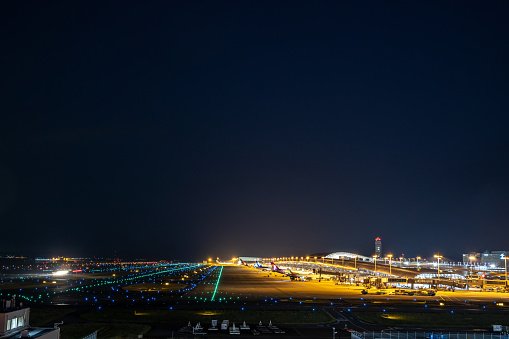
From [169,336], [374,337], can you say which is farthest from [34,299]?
[374,337]

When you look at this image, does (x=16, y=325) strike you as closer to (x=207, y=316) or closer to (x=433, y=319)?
(x=207, y=316)

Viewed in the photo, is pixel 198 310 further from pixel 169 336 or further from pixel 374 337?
pixel 374 337

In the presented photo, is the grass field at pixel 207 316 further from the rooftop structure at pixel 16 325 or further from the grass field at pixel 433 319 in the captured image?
the rooftop structure at pixel 16 325

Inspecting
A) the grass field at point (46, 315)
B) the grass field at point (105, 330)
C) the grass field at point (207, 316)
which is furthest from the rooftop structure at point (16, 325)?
the grass field at point (46, 315)

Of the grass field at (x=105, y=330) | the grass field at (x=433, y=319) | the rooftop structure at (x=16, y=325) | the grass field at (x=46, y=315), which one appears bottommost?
the grass field at (x=46, y=315)

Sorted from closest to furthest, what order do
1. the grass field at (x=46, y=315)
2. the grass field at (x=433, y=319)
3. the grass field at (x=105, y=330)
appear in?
1. the grass field at (x=105, y=330)
2. the grass field at (x=433, y=319)
3. the grass field at (x=46, y=315)

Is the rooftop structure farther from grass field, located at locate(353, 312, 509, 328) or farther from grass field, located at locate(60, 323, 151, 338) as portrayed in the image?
grass field, located at locate(353, 312, 509, 328)
